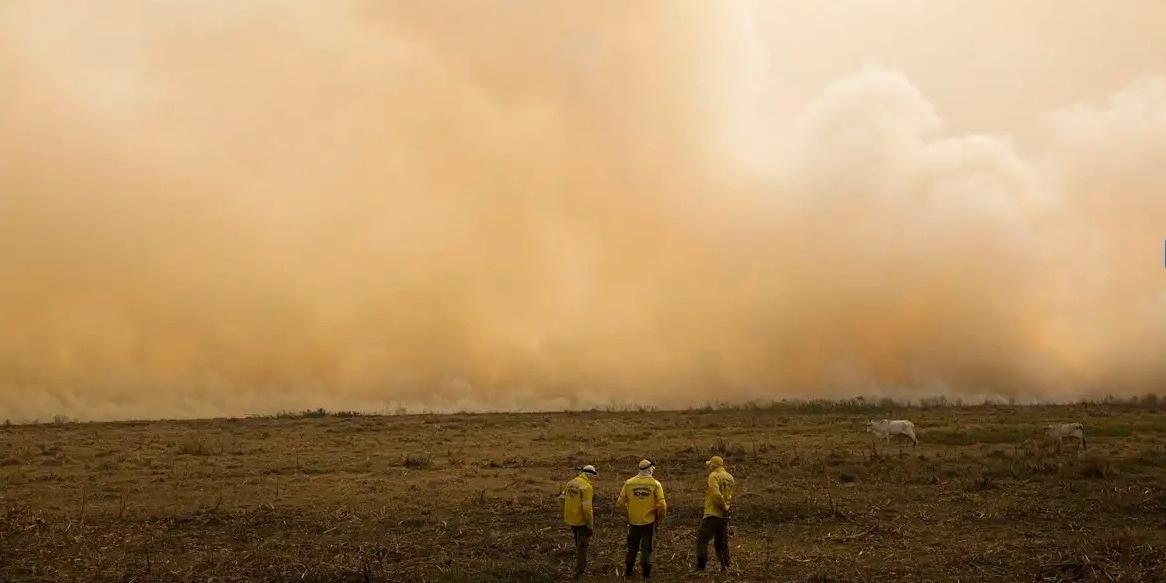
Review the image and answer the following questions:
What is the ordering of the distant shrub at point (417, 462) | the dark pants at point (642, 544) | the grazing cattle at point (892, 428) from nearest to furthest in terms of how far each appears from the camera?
the dark pants at point (642, 544) → the distant shrub at point (417, 462) → the grazing cattle at point (892, 428)

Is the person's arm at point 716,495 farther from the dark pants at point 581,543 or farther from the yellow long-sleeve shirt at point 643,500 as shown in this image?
the dark pants at point 581,543

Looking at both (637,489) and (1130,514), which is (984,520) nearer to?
(1130,514)

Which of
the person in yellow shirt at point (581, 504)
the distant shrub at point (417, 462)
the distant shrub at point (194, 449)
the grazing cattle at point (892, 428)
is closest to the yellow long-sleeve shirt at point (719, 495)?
the person in yellow shirt at point (581, 504)

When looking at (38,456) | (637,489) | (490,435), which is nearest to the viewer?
(637,489)

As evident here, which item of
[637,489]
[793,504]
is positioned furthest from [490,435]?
[637,489]

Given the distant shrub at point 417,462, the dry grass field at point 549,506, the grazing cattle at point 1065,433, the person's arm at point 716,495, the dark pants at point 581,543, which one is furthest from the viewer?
the grazing cattle at point 1065,433

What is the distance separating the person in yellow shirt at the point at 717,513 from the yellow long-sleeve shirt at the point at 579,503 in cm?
249

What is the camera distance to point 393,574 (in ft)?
68.1

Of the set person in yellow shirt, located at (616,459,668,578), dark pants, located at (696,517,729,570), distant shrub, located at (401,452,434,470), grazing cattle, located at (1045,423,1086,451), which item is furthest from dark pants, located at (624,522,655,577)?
grazing cattle, located at (1045,423,1086,451)

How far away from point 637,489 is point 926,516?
35.9ft

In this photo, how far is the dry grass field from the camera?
2088 cm

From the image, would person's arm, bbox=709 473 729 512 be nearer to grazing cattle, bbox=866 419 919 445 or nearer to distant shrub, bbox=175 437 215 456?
grazing cattle, bbox=866 419 919 445

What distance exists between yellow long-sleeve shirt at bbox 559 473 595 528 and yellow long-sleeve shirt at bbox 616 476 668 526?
722 mm

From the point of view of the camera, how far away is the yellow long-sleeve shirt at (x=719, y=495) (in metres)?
18.5
